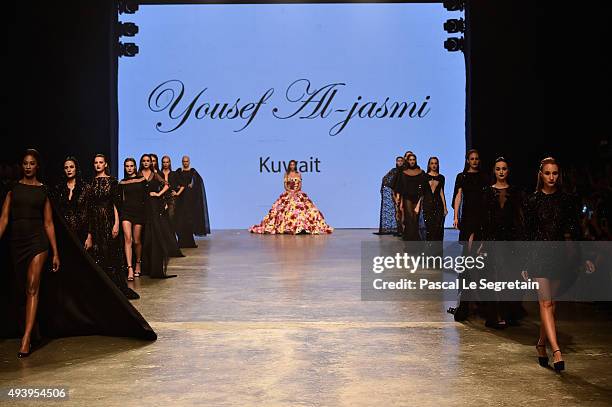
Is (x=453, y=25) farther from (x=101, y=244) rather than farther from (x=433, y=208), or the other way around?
(x=101, y=244)

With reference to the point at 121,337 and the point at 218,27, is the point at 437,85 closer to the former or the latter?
the point at 218,27

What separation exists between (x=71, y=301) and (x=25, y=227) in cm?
75

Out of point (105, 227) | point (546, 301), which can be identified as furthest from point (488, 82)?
point (546, 301)

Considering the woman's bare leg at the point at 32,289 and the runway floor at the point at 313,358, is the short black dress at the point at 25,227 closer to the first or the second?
the woman's bare leg at the point at 32,289

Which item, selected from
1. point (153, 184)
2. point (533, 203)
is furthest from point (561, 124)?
point (533, 203)

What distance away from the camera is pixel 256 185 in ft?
64.3

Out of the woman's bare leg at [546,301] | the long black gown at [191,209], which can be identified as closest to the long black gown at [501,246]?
the woman's bare leg at [546,301]

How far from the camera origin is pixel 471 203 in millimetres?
7414

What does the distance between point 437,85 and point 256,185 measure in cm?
452

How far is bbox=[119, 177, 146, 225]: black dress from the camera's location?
32.8 feet

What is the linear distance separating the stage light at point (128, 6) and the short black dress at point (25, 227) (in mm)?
10807

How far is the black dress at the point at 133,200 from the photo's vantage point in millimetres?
10008

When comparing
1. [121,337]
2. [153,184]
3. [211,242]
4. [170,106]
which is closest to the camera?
[121,337]

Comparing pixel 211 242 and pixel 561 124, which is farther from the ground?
pixel 561 124
